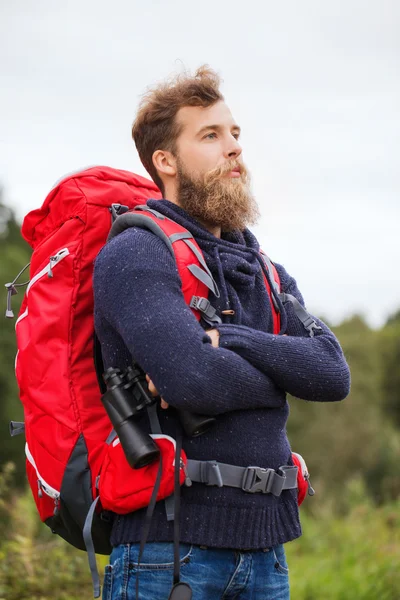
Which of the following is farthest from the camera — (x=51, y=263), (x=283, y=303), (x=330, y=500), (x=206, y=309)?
(x=330, y=500)

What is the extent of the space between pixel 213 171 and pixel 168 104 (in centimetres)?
39

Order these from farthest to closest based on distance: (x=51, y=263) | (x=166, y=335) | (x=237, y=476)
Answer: (x=51, y=263)
(x=237, y=476)
(x=166, y=335)

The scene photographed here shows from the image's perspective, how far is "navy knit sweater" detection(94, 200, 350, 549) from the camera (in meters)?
2.39

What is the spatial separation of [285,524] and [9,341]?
78.9ft

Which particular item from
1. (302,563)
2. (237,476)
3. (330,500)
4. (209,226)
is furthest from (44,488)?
(330,500)

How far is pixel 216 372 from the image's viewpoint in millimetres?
2418

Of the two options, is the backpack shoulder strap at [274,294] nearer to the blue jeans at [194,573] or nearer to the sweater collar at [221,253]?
the sweater collar at [221,253]

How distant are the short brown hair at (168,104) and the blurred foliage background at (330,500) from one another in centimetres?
127

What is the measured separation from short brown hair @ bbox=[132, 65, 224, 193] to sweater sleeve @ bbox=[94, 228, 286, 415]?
706 mm

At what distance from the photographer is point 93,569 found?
8.27 feet

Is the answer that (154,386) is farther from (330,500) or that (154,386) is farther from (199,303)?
(330,500)

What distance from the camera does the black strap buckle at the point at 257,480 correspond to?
8.25 ft

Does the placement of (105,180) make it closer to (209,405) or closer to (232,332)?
(232,332)

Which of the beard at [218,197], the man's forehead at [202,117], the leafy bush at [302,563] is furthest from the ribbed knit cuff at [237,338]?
the leafy bush at [302,563]
